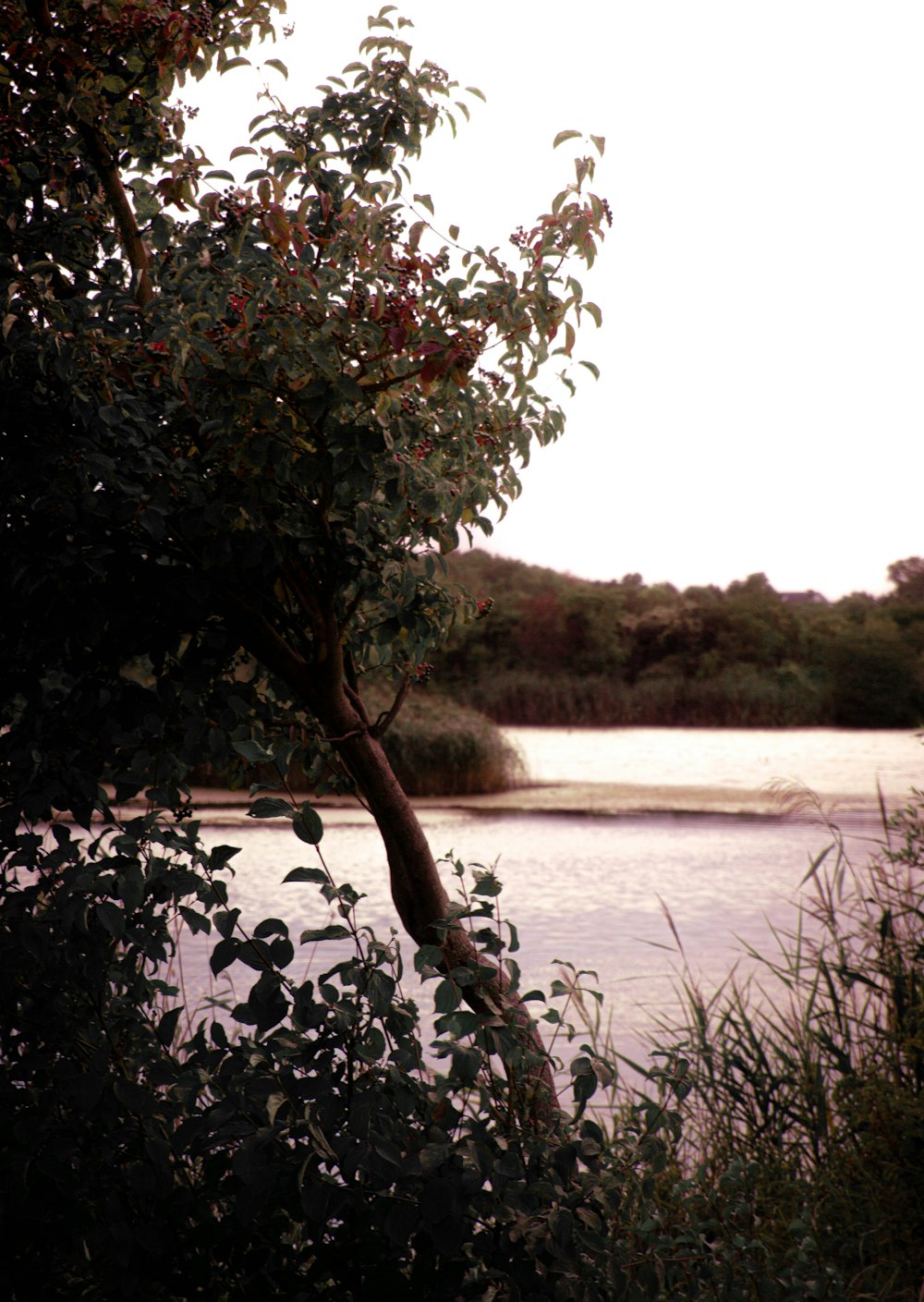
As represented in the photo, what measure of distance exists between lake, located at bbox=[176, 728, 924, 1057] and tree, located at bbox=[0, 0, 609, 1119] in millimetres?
766

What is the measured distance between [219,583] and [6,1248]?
3.38 feet

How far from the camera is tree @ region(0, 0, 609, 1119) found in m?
1.53

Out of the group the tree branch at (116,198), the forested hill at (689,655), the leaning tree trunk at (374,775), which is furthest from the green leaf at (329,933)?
the forested hill at (689,655)

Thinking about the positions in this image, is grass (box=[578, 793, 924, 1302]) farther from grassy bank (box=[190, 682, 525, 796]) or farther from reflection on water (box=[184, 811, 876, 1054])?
grassy bank (box=[190, 682, 525, 796])

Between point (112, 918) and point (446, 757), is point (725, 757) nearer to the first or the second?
point (446, 757)

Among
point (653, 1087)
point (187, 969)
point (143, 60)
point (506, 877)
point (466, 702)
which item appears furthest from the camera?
point (466, 702)

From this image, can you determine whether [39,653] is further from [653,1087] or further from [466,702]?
[466,702]

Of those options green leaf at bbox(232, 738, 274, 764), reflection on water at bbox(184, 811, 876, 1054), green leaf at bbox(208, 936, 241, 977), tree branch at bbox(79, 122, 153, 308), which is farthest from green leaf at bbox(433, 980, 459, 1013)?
reflection on water at bbox(184, 811, 876, 1054)

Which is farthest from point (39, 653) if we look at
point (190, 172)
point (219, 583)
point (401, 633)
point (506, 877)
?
point (506, 877)

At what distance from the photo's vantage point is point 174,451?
1.78 m

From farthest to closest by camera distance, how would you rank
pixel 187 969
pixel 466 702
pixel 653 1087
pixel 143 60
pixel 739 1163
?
pixel 466 702 → pixel 187 969 → pixel 653 1087 → pixel 143 60 → pixel 739 1163

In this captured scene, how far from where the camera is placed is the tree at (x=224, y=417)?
1.53m

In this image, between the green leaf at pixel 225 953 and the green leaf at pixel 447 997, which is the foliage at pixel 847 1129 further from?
the green leaf at pixel 225 953

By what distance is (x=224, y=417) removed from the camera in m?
1.55
